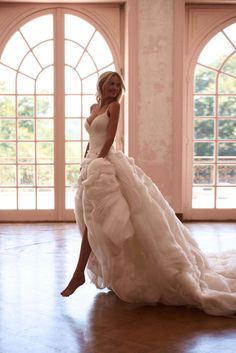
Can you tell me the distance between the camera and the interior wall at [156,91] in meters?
7.24

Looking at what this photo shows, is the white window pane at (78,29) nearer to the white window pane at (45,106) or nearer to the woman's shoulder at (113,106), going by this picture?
the white window pane at (45,106)

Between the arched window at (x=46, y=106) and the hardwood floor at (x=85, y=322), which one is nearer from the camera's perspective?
the hardwood floor at (x=85, y=322)

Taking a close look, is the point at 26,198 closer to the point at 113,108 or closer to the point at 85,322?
the point at 113,108

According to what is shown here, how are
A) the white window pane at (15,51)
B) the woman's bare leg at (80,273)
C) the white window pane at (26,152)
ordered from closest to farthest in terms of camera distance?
the woman's bare leg at (80,273)
the white window pane at (15,51)
the white window pane at (26,152)

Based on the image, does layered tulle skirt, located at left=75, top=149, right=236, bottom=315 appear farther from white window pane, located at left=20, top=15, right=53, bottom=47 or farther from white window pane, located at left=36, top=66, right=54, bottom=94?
white window pane, located at left=20, top=15, right=53, bottom=47

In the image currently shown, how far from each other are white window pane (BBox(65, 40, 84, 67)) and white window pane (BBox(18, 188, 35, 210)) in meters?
1.75

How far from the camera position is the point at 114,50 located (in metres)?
7.70

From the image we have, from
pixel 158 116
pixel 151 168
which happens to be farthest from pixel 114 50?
pixel 151 168

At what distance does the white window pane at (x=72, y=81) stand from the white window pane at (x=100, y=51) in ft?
1.10

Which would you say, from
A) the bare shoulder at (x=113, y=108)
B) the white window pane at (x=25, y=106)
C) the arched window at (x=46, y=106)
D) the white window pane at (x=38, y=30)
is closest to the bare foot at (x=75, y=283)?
the bare shoulder at (x=113, y=108)

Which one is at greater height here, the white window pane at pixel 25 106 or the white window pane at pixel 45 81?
the white window pane at pixel 45 81

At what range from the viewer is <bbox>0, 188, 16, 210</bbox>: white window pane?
772cm

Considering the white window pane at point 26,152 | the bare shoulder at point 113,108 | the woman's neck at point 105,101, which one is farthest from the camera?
the white window pane at point 26,152

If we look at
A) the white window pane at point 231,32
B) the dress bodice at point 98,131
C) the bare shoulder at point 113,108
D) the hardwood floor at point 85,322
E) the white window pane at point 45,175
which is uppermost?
the white window pane at point 231,32
